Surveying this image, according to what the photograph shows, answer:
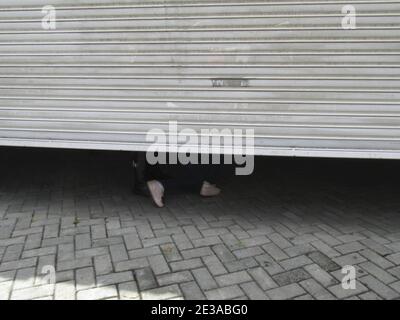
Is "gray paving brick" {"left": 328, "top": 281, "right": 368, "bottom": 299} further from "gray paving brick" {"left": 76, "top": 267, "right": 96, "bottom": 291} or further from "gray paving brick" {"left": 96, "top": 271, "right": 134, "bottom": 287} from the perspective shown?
"gray paving brick" {"left": 76, "top": 267, "right": 96, "bottom": 291}

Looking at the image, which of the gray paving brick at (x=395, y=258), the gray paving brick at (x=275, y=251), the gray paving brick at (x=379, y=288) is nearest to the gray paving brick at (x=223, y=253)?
the gray paving brick at (x=275, y=251)

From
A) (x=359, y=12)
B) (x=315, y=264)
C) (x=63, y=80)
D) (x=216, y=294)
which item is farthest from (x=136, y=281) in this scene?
(x=359, y=12)

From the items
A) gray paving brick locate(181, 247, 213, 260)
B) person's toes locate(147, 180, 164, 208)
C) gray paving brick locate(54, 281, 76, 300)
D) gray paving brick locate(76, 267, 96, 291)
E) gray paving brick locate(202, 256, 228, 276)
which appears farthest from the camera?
person's toes locate(147, 180, 164, 208)

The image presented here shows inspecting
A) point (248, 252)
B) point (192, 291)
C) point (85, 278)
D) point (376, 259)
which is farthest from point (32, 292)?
point (376, 259)

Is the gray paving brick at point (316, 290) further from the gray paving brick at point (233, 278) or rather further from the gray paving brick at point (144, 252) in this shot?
the gray paving brick at point (144, 252)

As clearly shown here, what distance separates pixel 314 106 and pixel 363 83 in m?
0.44

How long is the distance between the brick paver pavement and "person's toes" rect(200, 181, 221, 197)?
0.42 ft

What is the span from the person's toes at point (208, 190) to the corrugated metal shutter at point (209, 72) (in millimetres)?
961

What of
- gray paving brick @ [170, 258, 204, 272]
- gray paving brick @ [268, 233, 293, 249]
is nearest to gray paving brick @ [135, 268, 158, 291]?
gray paving brick @ [170, 258, 204, 272]

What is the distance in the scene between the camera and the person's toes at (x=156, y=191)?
12.2 feet

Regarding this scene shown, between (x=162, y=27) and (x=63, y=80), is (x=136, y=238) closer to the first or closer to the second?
(x=63, y=80)

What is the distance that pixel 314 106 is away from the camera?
3.11 m

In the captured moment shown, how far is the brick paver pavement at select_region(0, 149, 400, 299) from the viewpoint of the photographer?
2422mm

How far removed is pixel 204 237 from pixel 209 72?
1.47 m
